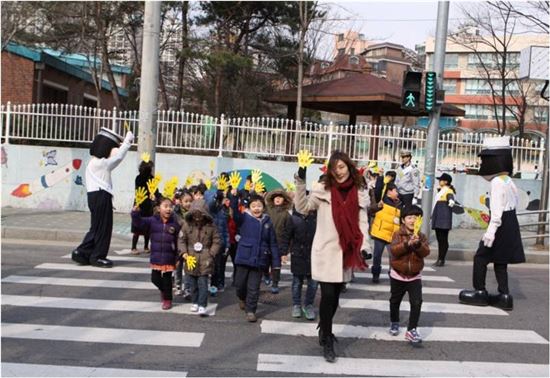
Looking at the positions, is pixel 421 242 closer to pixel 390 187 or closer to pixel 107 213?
pixel 390 187

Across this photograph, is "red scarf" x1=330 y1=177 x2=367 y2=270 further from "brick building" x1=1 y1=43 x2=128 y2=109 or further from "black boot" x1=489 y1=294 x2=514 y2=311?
"brick building" x1=1 y1=43 x2=128 y2=109

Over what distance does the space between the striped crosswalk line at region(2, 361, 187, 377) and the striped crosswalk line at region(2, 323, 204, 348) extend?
0.70 m

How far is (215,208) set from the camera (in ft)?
24.5

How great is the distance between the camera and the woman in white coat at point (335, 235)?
5.34 meters

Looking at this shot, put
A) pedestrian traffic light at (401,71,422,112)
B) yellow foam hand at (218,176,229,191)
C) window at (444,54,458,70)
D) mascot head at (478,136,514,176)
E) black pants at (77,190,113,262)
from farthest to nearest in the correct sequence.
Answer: window at (444,54,458,70) → pedestrian traffic light at (401,71,422,112) → black pants at (77,190,113,262) → yellow foam hand at (218,176,229,191) → mascot head at (478,136,514,176)

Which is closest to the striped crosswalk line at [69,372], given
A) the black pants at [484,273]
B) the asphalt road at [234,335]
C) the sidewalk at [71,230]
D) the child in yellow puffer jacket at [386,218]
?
the asphalt road at [234,335]

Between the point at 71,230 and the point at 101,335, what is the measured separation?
6.46m

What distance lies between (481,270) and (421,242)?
2.03 meters

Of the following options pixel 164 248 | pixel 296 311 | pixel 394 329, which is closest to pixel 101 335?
pixel 164 248

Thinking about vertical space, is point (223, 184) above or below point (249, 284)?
above

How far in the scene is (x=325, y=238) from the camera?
5395 mm

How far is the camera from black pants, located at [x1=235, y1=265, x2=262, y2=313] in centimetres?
648

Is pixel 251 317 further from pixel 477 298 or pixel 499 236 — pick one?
pixel 499 236

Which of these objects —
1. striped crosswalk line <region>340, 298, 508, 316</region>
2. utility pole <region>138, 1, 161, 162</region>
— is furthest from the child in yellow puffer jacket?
utility pole <region>138, 1, 161, 162</region>
